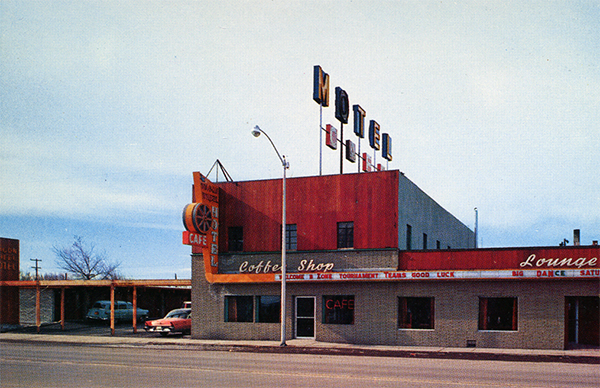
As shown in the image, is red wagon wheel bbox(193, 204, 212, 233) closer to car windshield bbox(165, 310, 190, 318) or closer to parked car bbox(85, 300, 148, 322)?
car windshield bbox(165, 310, 190, 318)

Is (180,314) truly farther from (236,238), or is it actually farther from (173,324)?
(236,238)

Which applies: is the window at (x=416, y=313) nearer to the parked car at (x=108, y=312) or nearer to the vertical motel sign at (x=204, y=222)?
the vertical motel sign at (x=204, y=222)

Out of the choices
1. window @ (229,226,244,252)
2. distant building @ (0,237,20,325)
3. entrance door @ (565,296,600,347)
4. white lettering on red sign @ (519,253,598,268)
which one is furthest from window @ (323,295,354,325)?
distant building @ (0,237,20,325)

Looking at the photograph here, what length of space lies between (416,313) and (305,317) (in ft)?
18.9

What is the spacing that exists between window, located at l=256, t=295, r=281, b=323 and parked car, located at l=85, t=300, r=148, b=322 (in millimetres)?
18055

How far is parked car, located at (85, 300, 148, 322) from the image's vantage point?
4488cm

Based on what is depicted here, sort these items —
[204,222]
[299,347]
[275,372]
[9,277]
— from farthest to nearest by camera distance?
[9,277], [204,222], [299,347], [275,372]

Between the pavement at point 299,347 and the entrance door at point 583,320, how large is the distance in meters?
1.60

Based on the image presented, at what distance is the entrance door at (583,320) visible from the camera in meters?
26.9

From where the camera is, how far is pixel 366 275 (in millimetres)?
28359

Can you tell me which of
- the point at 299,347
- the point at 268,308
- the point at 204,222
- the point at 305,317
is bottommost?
the point at 299,347

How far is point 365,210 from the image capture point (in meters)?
29.9

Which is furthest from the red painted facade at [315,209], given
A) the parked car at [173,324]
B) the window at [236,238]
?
the parked car at [173,324]

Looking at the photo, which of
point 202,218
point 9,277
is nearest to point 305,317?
point 202,218
